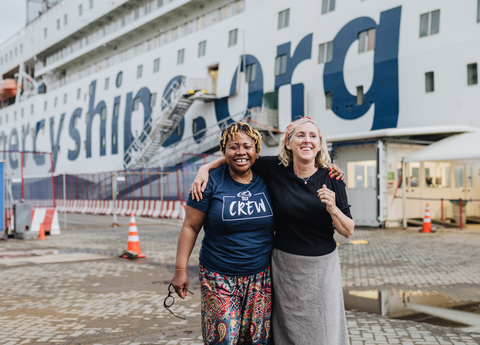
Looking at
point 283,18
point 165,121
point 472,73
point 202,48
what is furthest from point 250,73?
point 472,73

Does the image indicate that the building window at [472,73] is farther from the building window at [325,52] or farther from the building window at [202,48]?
the building window at [202,48]

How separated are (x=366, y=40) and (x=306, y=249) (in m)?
21.3

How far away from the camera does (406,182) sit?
57.3 ft

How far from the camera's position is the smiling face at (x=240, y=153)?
3.07 meters

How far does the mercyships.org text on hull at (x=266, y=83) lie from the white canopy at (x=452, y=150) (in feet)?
1.71

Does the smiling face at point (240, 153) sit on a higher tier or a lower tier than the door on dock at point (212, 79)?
lower

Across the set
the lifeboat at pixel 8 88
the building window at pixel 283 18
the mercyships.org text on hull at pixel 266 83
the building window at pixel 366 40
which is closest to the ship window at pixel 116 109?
the mercyships.org text on hull at pixel 266 83

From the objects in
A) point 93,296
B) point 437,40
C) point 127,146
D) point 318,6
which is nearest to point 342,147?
point 437,40

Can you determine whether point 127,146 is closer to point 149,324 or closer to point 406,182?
point 406,182

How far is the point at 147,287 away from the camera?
716 cm

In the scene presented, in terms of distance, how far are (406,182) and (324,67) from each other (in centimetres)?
918

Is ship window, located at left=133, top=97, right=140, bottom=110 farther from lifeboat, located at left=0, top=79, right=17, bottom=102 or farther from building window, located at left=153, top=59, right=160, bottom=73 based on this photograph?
lifeboat, located at left=0, top=79, right=17, bottom=102

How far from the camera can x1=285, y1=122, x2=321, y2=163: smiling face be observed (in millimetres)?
3024

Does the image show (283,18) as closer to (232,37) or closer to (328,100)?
(232,37)
